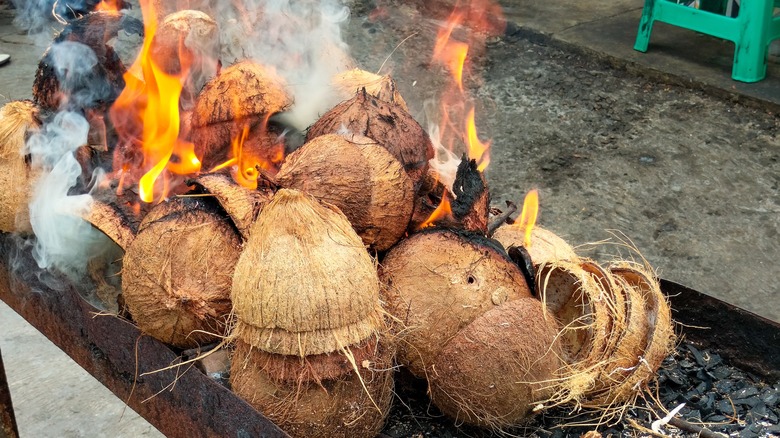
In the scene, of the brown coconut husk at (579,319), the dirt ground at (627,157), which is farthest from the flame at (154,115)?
the dirt ground at (627,157)

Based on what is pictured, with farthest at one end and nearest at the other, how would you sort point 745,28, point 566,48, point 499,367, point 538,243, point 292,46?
point 566,48
point 745,28
point 292,46
point 538,243
point 499,367

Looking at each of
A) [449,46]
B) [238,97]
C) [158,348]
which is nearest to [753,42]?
[449,46]

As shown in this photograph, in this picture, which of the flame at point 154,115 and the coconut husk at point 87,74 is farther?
the coconut husk at point 87,74

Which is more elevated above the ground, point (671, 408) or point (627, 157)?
point (671, 408)

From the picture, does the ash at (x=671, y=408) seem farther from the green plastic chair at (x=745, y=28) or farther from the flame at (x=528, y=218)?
the green plastic chair at (x=745, y=28)

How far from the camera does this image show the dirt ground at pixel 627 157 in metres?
4.77

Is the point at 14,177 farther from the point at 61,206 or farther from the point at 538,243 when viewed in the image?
the point at 538,243

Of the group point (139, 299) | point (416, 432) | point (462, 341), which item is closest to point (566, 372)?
point (462, 341)

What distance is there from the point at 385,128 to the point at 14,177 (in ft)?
4.83

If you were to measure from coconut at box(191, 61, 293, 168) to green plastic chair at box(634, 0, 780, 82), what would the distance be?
4.57 meters

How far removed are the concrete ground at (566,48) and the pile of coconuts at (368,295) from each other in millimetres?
1512

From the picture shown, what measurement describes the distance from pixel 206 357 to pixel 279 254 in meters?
0.59

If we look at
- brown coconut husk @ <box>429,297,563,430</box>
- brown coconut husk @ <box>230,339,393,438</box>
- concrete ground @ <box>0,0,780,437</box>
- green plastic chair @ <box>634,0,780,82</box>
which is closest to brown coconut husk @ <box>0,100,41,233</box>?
concrete ground @ <box>0,0,780,437</box>

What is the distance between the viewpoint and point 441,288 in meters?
2.44
